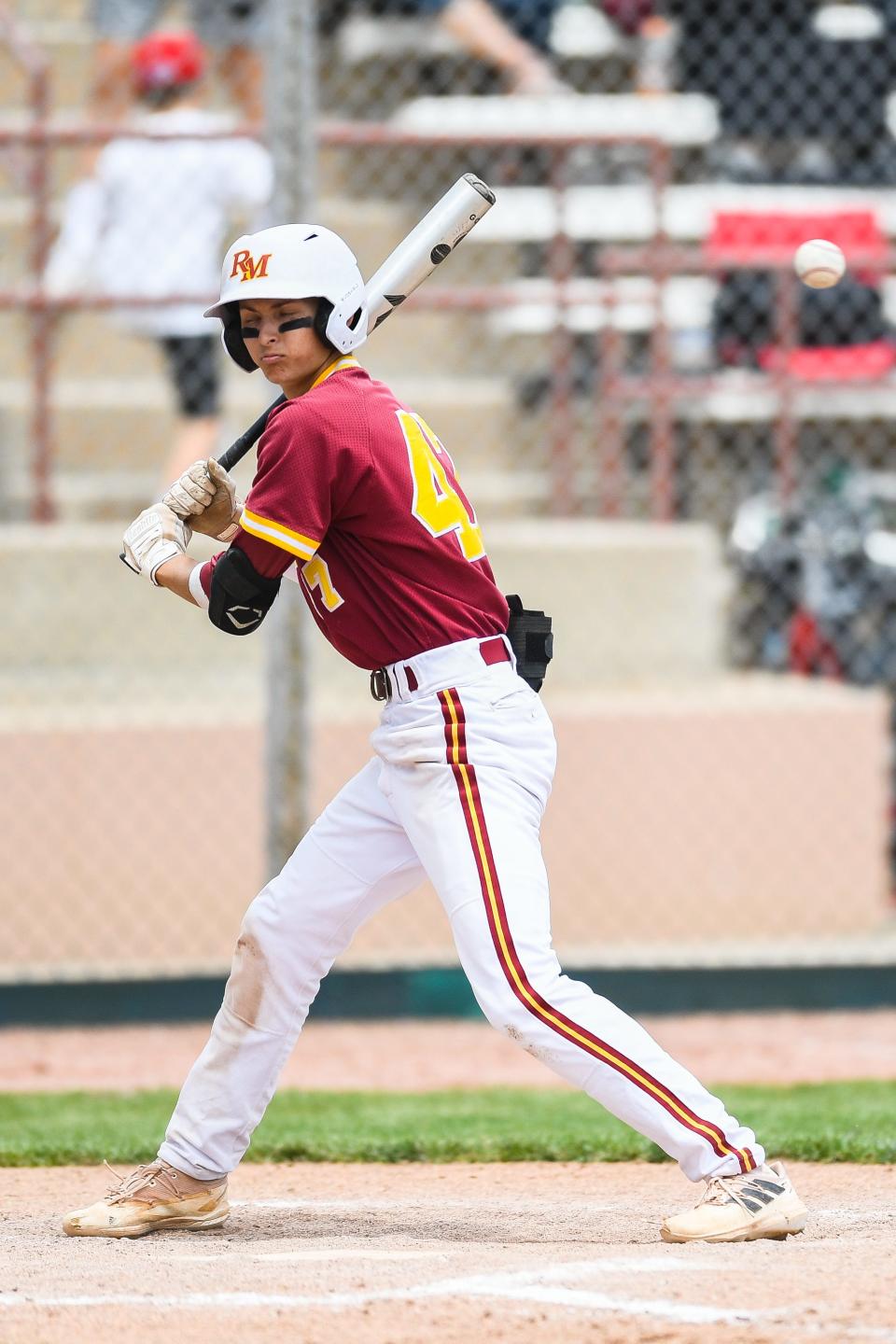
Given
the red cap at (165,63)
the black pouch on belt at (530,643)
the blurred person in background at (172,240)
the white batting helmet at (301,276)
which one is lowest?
the black pouch on belt at (530,643)

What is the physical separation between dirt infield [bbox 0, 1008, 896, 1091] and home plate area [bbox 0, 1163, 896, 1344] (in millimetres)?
1896

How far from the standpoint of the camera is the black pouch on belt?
414 cm

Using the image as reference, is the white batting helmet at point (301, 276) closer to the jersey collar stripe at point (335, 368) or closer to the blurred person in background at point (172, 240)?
the jersey collar stripe at point (335, 368)

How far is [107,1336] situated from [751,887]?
5091mm

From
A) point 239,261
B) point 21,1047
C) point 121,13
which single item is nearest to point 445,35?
point 121,13

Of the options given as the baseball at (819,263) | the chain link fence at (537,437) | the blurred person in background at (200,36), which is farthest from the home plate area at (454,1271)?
the blurred person in background at (200,36)

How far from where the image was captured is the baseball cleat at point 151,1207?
4176 millimetres

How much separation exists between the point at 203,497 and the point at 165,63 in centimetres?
566

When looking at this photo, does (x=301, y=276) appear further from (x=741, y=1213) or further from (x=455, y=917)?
(x=741, y=1213)

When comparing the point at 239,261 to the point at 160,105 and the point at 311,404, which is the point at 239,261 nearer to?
the point at 311,404

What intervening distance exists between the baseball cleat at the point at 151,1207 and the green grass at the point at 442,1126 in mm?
935

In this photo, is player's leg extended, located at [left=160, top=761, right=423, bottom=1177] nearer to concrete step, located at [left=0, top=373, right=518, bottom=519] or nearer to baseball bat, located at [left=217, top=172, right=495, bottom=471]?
baseball bat, located at [left=217, top=172, right=495, bottom=471]

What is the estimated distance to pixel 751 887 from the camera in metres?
8.12

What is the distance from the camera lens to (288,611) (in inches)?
279
